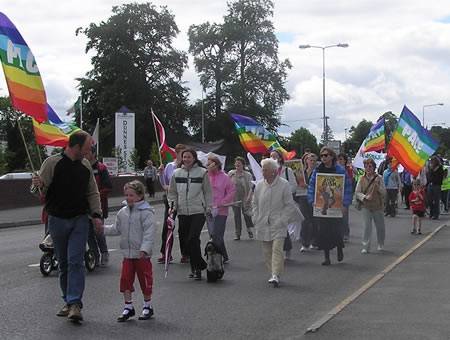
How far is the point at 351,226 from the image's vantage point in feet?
55.3

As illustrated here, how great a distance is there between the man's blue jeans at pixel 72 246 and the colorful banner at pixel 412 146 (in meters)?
10.2

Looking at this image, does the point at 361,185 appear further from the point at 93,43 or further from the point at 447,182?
the point at 93,43

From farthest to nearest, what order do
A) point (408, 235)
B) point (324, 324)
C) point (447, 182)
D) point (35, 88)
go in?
point (447, 182) → point (408, 235) → point (35, 88) → point (324, 324)

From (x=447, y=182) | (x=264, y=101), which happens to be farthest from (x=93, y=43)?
(x=447, y=182)

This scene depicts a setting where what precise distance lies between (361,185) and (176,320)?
6.49m

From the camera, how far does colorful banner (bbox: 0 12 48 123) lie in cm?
979

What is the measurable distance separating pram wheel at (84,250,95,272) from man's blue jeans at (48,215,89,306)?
119 inches

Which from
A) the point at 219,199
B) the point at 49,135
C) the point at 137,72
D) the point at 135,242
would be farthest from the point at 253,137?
the point at 137,72

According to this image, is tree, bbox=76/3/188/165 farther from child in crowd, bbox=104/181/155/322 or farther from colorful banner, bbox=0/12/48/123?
child in crowd, bbox=104/181/155/322

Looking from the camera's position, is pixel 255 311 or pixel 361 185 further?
pixel 361 185

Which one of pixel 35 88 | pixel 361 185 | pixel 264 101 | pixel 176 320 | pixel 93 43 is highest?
pixel 93 43

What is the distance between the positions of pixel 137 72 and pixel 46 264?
181ft

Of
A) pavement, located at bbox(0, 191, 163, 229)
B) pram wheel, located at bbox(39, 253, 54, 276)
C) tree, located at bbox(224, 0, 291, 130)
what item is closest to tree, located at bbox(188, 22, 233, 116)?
tree, located at bbox(224, 0, 291, 130)

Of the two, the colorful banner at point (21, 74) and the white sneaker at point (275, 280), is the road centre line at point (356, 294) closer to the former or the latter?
the white sneaker at point (275, 280)
